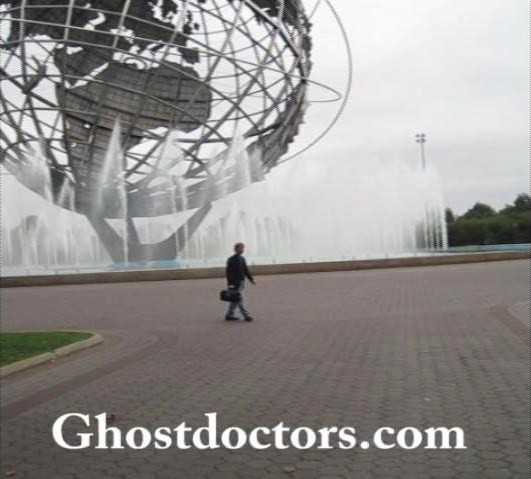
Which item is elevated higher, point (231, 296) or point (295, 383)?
point (231, 296)

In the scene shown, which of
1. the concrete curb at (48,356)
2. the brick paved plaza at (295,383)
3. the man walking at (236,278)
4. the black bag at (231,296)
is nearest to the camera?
the brick paved plaza at (295,383)

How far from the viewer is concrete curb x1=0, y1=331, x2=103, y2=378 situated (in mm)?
5500

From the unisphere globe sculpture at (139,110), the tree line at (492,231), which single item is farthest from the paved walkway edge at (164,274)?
the tree line at (492,231)

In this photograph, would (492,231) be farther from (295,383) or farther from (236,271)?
(295,383)

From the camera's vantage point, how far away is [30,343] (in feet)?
22.2

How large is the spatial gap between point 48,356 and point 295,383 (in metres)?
2.76

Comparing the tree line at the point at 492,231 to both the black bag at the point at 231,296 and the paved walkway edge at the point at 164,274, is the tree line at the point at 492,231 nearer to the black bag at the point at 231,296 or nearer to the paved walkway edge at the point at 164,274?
the paved walkway edge at the point at 164,274

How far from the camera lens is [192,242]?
85.0 ft

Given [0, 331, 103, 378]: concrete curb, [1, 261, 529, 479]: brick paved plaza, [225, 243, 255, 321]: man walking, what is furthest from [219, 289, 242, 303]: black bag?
[0, 331, 103, 378]: concrete curb

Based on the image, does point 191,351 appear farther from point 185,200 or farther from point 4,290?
point 185,200

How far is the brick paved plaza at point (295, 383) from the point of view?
121 inches

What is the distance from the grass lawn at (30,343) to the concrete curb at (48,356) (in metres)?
0.09

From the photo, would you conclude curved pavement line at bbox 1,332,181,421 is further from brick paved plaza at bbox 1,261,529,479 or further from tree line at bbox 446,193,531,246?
tree line at bbox 446,193,531,246

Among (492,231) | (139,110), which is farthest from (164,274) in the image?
(492,231)
